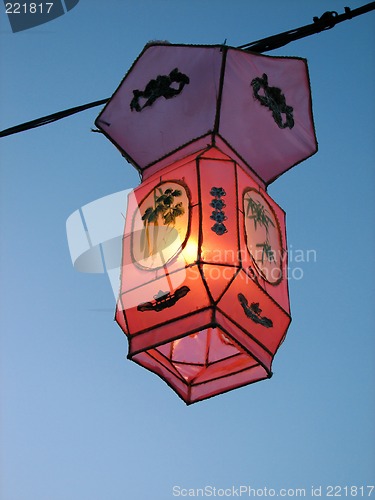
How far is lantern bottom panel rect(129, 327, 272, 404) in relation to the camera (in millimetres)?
5234

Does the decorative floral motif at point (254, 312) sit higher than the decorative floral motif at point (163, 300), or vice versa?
the decorative floral motif at point (163, 300)

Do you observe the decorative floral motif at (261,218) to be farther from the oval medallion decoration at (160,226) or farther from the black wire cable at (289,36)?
the black wire cable at (289,36)

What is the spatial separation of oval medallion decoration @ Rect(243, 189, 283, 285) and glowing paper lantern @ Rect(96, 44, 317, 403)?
14mm

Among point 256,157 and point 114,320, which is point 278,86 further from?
point 114,320

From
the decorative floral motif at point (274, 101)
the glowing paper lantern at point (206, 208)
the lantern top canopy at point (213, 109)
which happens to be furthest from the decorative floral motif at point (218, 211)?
the decorative floral motif at point (274, 101)

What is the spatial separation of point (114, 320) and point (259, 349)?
3.62 ft

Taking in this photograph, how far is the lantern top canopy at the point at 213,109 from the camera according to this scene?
504cm

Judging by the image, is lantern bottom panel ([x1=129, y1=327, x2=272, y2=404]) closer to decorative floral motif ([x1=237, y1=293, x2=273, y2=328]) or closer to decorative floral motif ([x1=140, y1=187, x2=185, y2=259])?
decorative floral motif ([x1=237, y1=293, x2=273, y2=328])

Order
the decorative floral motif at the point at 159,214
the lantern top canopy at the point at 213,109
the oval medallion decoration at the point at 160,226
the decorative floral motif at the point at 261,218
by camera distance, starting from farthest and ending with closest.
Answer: the lantern top canopy at the point at 213,109
the decorative floral motif at the point at 261,218
the decorative floral motif at the point at 159,214
the oval medallion decoration at the point at 160,226

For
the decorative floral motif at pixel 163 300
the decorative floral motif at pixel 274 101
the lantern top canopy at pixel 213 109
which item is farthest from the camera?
the decorative floral motif at pixel 274 101

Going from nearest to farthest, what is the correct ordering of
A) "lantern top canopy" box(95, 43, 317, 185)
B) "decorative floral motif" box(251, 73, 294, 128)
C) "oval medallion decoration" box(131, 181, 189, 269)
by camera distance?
"oval medallion decoration" box(131, 181, 189, 269), "lantern top canopy" box(95, 43, 317, 185), "decorative floral motif" box(251, 73, 294, 128)

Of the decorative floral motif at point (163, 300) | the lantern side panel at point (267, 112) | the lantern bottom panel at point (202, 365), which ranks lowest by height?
the lantern bottom panel at point (202, 365)

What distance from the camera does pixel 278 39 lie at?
513 cm

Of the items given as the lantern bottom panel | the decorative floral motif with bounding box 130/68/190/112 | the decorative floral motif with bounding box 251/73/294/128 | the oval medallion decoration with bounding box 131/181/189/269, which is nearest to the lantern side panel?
the decorative floral motif with bounding box 251/73/294/128
